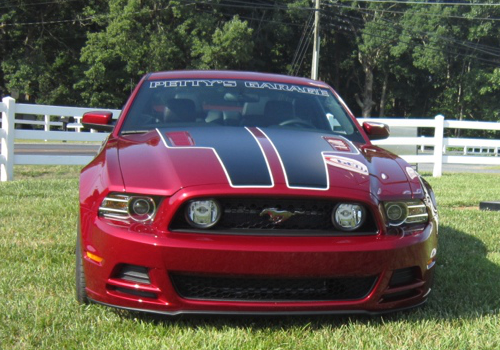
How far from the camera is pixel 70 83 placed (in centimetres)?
3988

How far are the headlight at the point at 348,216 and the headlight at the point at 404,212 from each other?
0.15 m

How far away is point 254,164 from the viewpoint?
2953 millimetres

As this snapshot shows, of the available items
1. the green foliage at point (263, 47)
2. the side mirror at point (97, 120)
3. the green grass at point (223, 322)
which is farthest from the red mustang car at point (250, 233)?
the green foliage at point (263, 47)

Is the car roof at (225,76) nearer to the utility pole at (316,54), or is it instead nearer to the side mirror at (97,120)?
the side mirror at (97,120)

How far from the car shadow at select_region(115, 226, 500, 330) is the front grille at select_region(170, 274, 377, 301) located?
4.8 inches

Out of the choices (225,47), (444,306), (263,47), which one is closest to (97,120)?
(444,306)

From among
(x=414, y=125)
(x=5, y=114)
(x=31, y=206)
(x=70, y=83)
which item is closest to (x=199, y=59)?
(x=70, y=83)

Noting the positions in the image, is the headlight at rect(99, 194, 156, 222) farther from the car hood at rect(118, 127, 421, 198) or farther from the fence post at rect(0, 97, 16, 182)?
the fence post at rect(0, 97, 16, 182)

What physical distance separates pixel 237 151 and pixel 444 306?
1.43 metres

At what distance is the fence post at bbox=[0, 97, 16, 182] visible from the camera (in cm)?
952

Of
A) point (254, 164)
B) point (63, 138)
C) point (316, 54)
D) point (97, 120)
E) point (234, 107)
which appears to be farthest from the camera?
point (316, 54)

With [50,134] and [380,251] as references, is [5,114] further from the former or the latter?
[380,251]

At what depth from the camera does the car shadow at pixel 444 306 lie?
298cm

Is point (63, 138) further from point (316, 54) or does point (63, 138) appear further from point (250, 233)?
point (316, 54)
